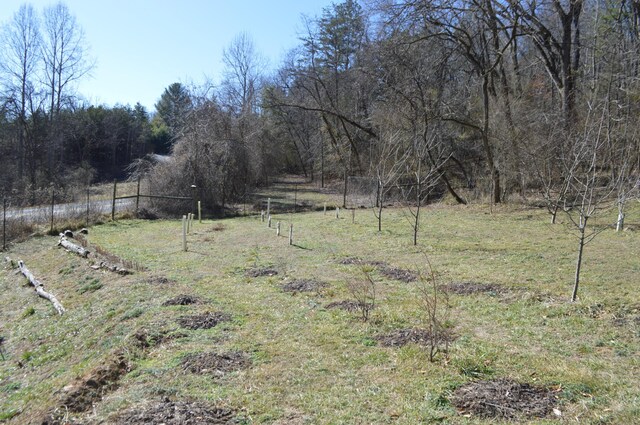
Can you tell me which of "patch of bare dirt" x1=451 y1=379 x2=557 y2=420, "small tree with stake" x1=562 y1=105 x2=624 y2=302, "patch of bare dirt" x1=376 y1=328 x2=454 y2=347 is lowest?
"patch of bare dirt" x1=376 y1=328 x2=454 y2=347

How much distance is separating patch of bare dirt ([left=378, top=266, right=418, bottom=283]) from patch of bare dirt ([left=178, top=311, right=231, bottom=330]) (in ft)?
12.9

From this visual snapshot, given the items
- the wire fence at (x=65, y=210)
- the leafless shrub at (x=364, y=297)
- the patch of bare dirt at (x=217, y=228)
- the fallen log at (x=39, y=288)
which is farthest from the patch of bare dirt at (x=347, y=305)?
the wire fence at (x=65, y=210)

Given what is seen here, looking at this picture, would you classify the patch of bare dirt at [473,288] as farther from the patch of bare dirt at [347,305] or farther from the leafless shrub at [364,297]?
the patch of bare dirt at [347,305]

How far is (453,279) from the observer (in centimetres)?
965

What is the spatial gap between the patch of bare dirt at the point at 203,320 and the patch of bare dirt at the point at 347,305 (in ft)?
5.47

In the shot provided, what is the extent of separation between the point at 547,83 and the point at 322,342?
27067 mm

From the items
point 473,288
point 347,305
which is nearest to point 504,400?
point 347,305

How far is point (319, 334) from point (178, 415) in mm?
2545

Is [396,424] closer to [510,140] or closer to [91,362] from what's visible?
A: [91,362]

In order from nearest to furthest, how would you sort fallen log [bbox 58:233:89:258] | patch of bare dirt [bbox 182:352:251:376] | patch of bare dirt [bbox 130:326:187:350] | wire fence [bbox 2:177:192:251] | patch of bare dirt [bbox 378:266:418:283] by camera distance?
patch of bare dirt [bbox 182:352:251:376]
patch of bare dirt [bbox 130:326:187:350]
patch of bare dirt [bbox 378:266:418:283]
fallen log [bbox 58:233:89:258]
wire fence [bbox 2:177:192:251]

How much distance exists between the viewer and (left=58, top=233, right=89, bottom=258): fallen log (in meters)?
13.6

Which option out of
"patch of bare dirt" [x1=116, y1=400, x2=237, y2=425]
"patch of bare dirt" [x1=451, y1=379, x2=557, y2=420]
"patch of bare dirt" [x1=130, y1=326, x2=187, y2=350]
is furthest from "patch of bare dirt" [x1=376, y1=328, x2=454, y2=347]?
"patch of bare dirt" [x1=130, y1=326, x2=187, y2=350]

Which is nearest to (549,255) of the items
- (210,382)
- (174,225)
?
(210,382)

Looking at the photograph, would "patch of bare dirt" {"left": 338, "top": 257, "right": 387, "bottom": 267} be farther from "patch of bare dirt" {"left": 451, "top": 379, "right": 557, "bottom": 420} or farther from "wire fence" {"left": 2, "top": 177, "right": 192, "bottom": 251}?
"wire fence" {"left": 2, "top": 177, "right": 192, "bottom": 251}
